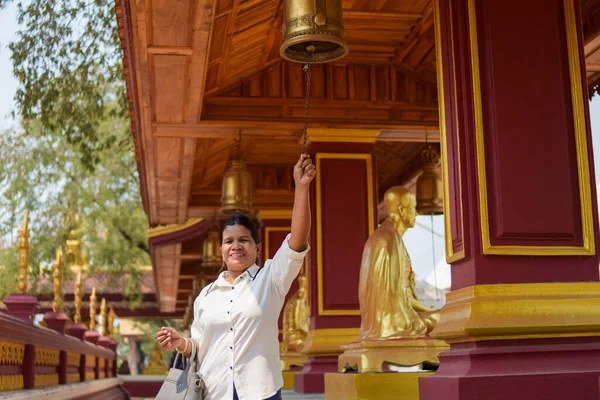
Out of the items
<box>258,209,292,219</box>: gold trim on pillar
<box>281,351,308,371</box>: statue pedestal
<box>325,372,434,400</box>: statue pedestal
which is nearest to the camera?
<box>325,372,434,400</box>: statue pedestal

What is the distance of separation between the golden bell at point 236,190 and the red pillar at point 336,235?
2.03ft

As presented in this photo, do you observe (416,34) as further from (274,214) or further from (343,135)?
(274,214)

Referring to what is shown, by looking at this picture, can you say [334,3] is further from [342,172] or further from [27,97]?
[27,97]

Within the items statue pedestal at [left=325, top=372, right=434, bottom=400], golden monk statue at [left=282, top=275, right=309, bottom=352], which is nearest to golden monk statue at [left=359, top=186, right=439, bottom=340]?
statue pedestal at [left=325, top=372, right=434, bottom=400]

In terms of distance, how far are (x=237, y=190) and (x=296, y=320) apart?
7.65ft

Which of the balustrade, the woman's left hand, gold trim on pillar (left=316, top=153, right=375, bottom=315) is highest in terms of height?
gold trim on pillar (left=316, top=153, right=375, bottom=315)

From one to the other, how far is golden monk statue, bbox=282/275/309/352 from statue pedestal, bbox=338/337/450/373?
3.98m

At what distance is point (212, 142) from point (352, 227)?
2.19 metres

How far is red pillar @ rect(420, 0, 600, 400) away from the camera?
3570 millimetres

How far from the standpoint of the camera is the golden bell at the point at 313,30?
11.5 ft

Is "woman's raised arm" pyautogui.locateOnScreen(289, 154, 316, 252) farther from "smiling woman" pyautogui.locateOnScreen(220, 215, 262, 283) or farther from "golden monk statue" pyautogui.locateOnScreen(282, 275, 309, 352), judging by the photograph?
"golden monk statue" pyautogui.locateOnScreen(282, 275, 309, 352)

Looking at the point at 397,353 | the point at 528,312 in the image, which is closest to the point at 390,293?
the point at 397,353

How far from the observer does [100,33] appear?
9.91 m

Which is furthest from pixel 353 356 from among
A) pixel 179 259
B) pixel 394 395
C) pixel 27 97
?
pixel 179 259
